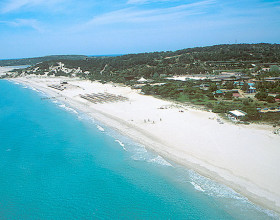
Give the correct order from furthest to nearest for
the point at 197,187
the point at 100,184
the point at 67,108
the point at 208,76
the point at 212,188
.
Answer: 1. the point at 208,76
2. the point at 67,108
3. the point at 100,184
4. the point at 197,187
5. the point at 212,188

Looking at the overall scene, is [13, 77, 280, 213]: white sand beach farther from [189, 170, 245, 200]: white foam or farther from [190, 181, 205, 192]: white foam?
[190, 181, 205, 192]: white foam

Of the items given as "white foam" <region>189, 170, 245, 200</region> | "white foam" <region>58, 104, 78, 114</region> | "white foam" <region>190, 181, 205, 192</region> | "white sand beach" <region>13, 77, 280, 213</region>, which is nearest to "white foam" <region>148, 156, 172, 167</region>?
"white sand beach" <region>13, 77, 280, 213</region>

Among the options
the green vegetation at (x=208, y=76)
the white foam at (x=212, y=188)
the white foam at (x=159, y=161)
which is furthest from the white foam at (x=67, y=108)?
the white foam at (x=212, y=188)

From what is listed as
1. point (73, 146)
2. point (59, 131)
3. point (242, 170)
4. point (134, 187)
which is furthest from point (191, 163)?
point (59, 131)

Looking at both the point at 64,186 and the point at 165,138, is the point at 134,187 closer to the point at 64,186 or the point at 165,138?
the point at 64,186

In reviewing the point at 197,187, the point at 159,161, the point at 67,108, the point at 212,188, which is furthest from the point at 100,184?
the point at 67,108

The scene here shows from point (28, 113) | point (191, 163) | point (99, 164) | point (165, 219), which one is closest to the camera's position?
point (165, 219)

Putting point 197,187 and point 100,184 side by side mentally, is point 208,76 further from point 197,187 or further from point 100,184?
point 100,184
